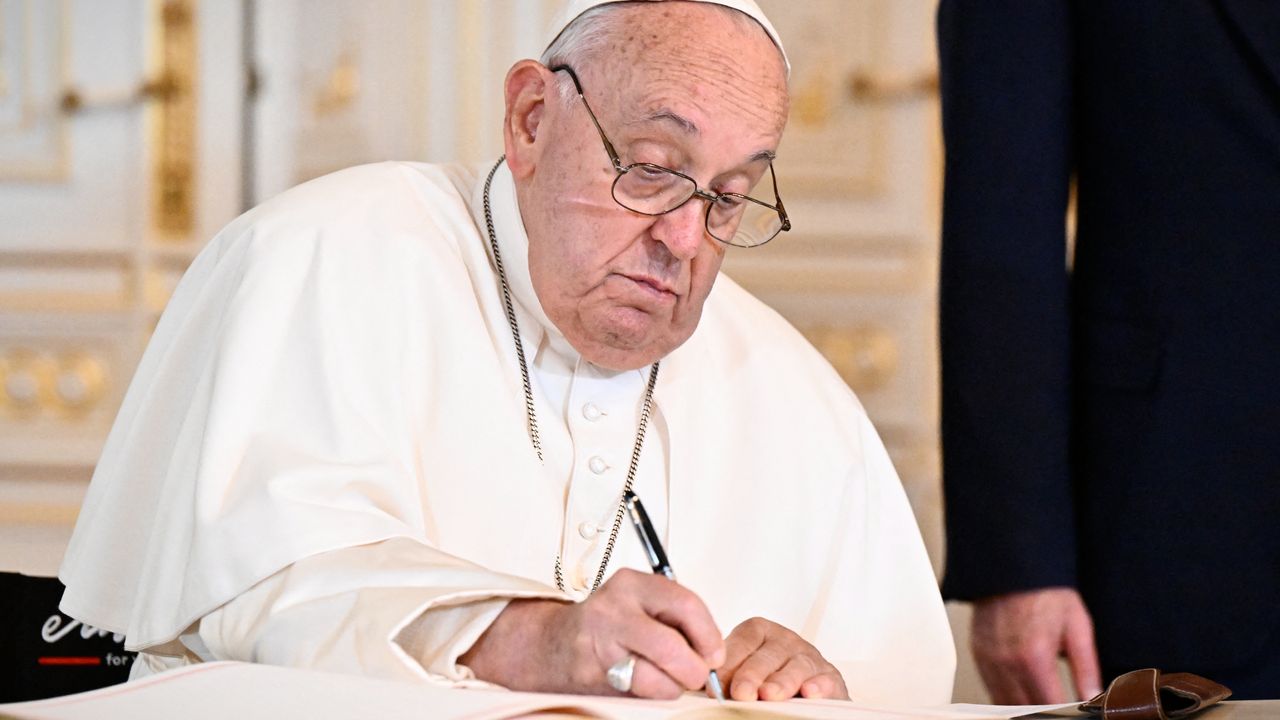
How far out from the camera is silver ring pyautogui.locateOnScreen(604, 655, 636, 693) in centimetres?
138

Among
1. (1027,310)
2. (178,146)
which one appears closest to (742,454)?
(1027,310)

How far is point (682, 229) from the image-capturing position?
1906 millimetres

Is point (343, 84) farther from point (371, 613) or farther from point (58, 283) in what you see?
point (371, 613)

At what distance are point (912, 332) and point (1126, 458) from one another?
2122 millimetres

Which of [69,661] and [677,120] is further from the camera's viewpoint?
[69,661]

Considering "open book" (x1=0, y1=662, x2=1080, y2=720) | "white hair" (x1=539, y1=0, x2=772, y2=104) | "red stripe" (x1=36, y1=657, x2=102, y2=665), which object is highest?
"white hair" (x1=539, y1=0, x2=772, y2=104)

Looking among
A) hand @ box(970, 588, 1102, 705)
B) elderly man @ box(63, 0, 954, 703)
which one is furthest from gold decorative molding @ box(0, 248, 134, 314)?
hand @ box(970, 588, 1102, 705)

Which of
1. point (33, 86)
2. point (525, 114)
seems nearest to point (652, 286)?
point (525, 114)

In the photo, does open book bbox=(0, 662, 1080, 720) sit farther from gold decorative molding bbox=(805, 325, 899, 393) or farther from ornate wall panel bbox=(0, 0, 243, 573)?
ornate wall panel bbox=(0, 0, 243, 573)

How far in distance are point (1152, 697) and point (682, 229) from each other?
2.96 feet

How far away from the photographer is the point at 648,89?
192 cm

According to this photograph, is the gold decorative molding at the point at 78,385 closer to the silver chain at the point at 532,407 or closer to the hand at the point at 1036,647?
the silver chain at the point at 532,407

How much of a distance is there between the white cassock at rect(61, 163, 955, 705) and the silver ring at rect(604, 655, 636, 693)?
5.5 inches

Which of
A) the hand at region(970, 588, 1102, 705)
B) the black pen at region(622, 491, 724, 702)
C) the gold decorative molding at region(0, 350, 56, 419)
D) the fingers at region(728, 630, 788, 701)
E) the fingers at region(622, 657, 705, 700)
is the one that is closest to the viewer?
the fingers at region(622, 657, 705, 700)
